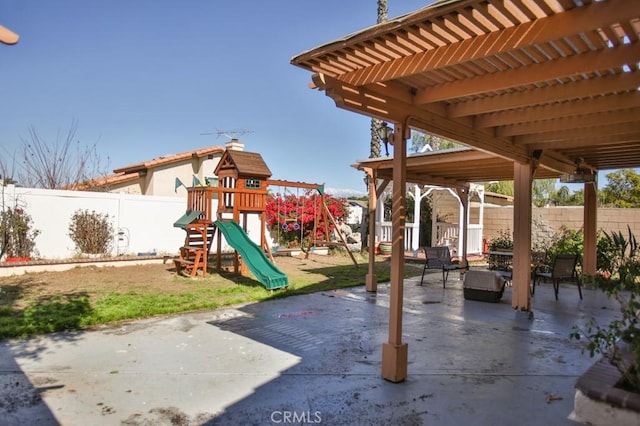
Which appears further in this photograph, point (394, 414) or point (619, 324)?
point (394, 414)

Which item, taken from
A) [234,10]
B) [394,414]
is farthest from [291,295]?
[234,10]

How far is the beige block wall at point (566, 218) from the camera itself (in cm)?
1146

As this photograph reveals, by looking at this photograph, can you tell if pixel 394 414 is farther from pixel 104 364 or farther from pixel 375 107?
pixel 104 364

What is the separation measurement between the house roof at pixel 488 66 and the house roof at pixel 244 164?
586 cm

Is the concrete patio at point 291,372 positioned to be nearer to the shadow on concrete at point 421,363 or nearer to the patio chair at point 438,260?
the shadow on concrete at point 421,363

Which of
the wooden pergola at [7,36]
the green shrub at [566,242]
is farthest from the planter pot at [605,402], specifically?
the green shrub at [566,242]

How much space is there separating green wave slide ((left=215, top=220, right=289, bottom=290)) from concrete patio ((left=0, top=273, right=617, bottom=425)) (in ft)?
5.27

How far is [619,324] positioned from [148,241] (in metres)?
10.8

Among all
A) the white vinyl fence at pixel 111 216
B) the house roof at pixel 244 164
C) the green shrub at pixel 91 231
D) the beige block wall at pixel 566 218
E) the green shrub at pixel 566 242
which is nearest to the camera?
the white vinyl fence at pixel 111 216

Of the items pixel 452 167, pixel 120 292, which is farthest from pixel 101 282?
pixel 452 167

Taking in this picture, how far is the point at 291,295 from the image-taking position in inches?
302

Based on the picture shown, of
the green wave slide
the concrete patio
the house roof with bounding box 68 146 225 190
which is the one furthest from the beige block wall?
the house roof with bounding box 68 146 225 190

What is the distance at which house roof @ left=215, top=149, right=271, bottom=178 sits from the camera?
9.62m

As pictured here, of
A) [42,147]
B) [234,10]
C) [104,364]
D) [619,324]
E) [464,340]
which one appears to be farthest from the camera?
[42,147]
